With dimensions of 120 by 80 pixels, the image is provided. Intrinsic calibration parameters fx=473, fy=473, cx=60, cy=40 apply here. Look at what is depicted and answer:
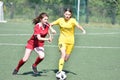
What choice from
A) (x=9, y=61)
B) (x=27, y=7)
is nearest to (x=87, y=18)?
(x=27, y=7)

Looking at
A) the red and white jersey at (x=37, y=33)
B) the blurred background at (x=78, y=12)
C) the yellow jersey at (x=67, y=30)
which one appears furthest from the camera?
the blurred background at (x=78, y=12)

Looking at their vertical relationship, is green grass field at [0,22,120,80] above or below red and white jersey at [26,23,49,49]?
below

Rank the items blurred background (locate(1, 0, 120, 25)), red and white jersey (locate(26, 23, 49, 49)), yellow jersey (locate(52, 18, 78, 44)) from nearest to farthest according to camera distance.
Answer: red and white jersey (locate(26, 23, 49, 49))
yellow jersey (locate(52, 18, 78, 44))
blurred background (locate(1, 0, 120, 25))

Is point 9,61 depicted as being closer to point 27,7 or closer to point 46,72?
point 46,72

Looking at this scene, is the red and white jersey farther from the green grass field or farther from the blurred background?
the blurred background

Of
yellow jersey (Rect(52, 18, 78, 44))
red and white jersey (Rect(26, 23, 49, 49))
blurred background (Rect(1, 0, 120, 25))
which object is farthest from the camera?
blurred background (Rect(1, 0, 120, 25))

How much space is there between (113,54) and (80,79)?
721 centimetres

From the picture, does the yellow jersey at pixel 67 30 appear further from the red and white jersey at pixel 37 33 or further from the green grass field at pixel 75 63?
the green grass field at pixel 75 63

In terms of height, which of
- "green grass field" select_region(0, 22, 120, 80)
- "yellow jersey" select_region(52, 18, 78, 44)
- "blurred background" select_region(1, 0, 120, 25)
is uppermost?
"yellow jersey" select_region(52, 18, 78, 44)

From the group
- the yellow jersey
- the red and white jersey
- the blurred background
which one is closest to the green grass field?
the red and white jersey

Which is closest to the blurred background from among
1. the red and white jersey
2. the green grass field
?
the green grass field

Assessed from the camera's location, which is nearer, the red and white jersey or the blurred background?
the red and white jersey

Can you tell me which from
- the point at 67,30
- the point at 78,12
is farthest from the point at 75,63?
the point at 78,12

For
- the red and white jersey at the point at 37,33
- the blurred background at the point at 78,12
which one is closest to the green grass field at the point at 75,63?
the red and white jersey at the point at 37,33
